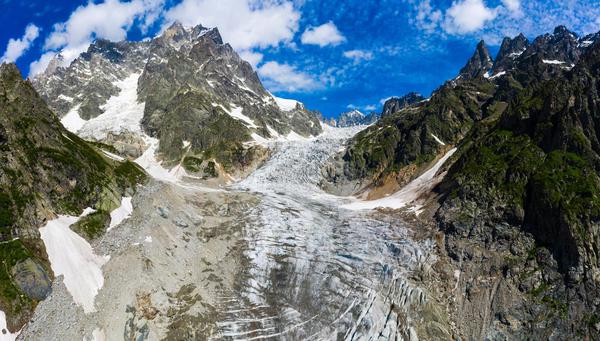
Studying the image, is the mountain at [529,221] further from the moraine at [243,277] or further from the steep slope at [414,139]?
the steep slope at [414,139]

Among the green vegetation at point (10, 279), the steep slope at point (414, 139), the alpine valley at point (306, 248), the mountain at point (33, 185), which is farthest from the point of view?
the steep slope at point (414, 139)

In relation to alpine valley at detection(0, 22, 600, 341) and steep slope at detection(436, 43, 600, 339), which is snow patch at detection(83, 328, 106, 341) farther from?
steep slope at detection(436, 43, 600, 339)

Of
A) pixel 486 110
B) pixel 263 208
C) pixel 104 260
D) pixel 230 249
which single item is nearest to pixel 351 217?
pixel 263 208

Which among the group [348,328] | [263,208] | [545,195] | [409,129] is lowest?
[348,328]

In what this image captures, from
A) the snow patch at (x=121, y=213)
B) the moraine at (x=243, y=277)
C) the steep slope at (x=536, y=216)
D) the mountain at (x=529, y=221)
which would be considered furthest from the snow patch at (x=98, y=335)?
the steep slope at (x=536, y=216)

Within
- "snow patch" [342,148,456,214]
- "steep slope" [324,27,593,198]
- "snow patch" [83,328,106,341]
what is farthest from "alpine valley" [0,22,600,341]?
"steep slope" [324,27,593,198]

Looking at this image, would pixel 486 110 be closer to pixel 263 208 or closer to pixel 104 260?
pixel 263 208

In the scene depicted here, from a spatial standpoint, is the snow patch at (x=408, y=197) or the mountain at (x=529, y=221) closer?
the mountain at (x=529, y=221)
